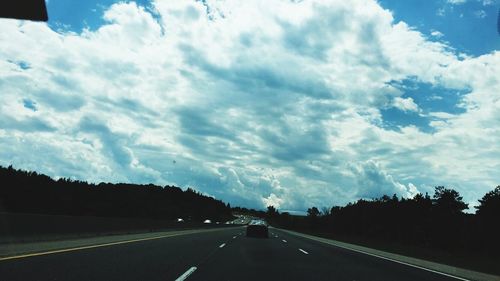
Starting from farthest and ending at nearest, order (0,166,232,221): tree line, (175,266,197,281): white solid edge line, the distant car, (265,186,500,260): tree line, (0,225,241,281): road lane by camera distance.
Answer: (0,166,232,221): tree line → (265,186,500,260): tree line → the distant car → (175,266,197,281): white solid edge line → (0,225,241,281): road lane

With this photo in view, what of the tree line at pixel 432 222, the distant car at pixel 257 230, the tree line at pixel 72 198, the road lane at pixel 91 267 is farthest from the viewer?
the tree line at pixel 72 198

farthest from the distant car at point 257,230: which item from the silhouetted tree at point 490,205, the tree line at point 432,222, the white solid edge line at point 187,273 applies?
the silhouetted tree at point 490,205

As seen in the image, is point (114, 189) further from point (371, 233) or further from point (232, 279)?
point (232, 279)

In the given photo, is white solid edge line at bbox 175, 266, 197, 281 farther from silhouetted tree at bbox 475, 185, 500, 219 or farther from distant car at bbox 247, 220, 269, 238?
silhouetted tree at bbox 475, 185, 500, 219

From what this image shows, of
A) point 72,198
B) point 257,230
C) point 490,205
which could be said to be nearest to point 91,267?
point 257,230

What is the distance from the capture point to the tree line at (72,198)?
88188 millimetres

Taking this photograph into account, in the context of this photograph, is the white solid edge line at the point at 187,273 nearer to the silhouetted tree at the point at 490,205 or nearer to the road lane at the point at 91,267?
the road lane at the point at 91,267

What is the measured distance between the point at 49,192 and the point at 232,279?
94.9m

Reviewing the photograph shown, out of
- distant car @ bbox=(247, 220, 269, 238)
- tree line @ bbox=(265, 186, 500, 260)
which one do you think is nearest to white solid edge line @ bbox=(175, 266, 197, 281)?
distant car @ bbox=(247, 220, 269, 238)

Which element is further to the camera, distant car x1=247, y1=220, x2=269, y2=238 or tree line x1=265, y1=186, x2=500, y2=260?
tree line x1=265, y1=186, x2=500, y2=260

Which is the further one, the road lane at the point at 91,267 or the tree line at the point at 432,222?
the tree line at the point at 432,222

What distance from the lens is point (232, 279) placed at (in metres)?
9.42

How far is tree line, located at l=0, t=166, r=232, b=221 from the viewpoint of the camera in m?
88.2

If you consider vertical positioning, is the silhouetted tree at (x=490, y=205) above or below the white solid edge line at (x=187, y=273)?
above
